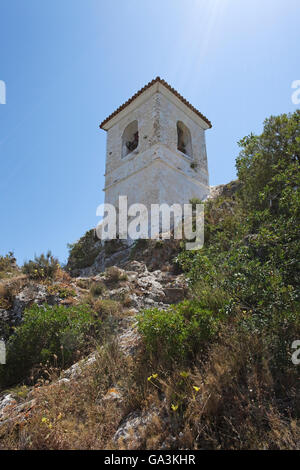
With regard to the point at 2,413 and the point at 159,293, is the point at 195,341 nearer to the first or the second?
the point at 2,413

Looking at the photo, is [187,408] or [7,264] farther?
[7,264]

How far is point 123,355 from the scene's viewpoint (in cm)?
417

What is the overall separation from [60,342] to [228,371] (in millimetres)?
3157

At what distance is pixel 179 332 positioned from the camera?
3.72 meters

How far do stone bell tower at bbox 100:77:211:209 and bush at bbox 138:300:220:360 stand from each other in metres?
9.30

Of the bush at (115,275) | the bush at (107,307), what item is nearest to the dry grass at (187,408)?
the bush at (107,307)

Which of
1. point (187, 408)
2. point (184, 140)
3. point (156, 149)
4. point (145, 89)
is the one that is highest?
point (145, 89)

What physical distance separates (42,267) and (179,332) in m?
5.85

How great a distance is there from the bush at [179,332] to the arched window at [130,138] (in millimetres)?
13725

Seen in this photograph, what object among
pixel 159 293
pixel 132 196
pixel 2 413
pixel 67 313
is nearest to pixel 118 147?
pixel 132 196

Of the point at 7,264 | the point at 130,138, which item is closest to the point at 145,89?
the point at 130,138

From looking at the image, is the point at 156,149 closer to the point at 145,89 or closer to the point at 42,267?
the point at 145,89

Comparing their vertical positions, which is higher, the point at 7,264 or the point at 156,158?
the point at 156,158

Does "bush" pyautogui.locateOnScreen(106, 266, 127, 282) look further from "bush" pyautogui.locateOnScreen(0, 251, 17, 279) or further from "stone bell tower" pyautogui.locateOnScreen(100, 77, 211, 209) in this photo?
"stone bell tower" pyautogui.locateOnScreen(100, 77, 211, 209)
